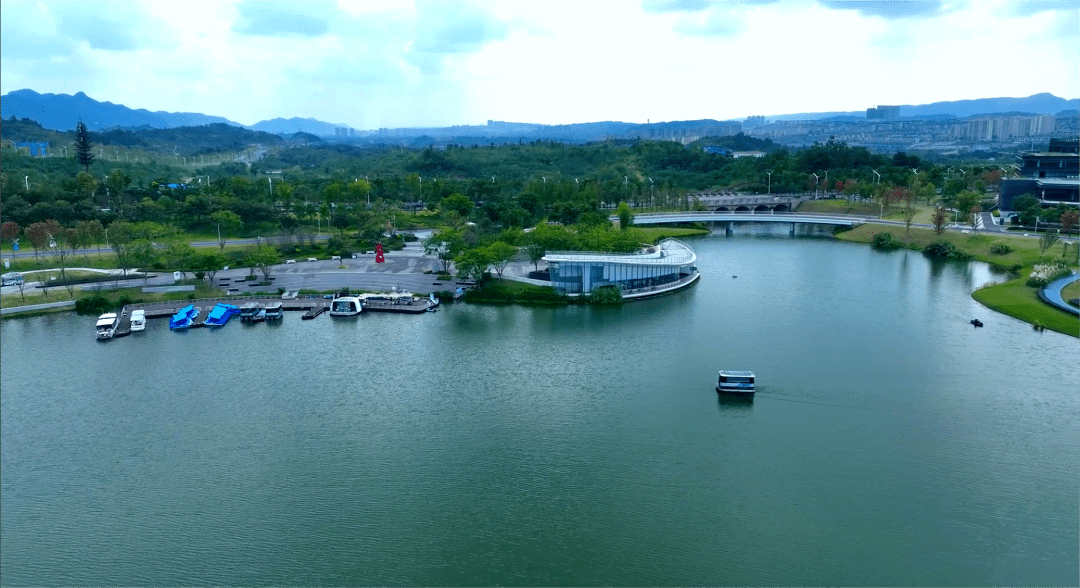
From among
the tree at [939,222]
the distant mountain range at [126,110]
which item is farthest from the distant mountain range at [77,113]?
the tree at [939,222]

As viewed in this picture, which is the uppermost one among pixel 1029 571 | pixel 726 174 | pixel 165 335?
pixel 726 174

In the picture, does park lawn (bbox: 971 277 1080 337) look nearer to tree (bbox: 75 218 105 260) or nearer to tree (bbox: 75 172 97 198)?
tree (bbox: 75 218 105 260)

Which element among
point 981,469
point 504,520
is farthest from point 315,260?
point 981,469

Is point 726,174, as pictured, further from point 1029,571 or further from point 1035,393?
point 1029,571

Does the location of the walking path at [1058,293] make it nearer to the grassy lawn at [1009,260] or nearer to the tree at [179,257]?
the grassy lawn at [1009,260]

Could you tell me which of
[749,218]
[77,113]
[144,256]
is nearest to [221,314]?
[144,256]

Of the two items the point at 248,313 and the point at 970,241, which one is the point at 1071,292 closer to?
the point at 970,241
